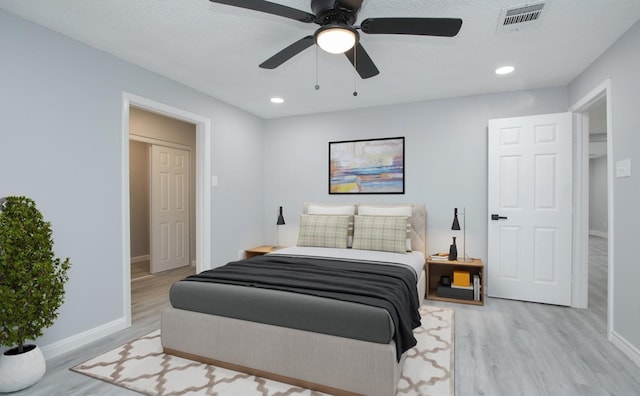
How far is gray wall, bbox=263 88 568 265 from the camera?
3.92 m

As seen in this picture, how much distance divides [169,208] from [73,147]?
2.82 meters

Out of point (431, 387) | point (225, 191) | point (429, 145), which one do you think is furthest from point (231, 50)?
point (431, 387)

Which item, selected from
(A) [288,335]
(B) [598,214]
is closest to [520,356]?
(A) [288,335]

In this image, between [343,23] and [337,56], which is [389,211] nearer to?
[337,56]

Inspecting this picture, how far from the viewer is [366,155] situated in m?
4.47

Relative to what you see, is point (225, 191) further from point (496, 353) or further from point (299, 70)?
point (496, 353)

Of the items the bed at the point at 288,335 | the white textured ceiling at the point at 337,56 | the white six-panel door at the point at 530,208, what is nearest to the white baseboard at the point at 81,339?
the bed at the point at 288,335

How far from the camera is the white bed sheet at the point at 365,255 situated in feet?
10.5

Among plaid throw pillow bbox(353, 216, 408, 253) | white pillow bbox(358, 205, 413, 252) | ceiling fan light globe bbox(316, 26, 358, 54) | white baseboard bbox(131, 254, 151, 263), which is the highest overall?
ceiling fan light globe bbox(316, 26, 358, 54)

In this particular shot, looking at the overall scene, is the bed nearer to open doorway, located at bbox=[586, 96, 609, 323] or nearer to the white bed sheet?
the white bed sheet

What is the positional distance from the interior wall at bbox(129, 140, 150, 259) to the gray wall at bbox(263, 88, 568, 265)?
2.84 metres

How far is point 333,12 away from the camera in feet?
6.21

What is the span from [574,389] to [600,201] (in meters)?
9.76

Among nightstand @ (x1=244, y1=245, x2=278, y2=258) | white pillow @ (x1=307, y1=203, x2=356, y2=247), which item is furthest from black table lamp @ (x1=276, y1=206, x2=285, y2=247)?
white pillow @ (x1=307, y1=203, x2=356, y2=247)
